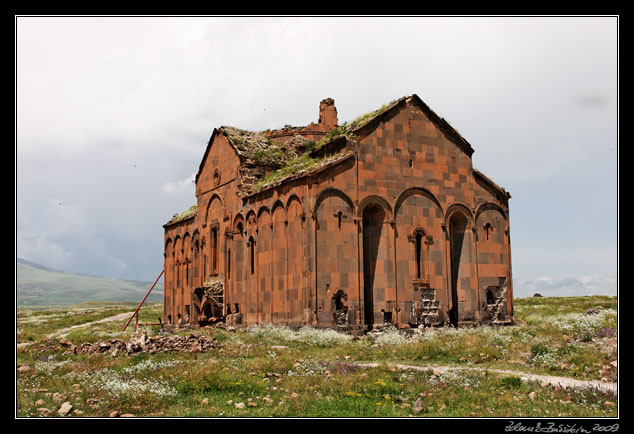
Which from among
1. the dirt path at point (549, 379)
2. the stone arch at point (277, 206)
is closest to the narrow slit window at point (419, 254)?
the stone arch at point (277, 206)

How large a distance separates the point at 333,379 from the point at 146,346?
26.2 feet

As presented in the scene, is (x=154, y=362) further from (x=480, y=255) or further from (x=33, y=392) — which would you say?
(x=480, y=255)

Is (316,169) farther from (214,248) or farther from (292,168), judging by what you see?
(214,248)

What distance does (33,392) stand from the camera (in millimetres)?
12242

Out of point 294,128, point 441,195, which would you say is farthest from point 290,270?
point 294,128

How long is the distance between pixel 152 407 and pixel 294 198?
48.8ft

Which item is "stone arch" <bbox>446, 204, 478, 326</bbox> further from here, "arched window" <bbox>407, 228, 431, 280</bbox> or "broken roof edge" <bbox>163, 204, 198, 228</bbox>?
"broken roof edge" <bbox>163, 204, 198, 228</bbox>

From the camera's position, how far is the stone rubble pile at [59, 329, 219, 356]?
1841 centimetres

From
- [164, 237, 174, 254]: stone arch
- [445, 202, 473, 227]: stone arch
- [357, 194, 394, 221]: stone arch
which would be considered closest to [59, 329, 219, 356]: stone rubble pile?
[357, 194, 394, 221]: stone arch

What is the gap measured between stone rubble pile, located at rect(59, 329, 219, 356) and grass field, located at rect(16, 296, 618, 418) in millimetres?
593

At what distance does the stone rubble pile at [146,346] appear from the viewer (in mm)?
18406

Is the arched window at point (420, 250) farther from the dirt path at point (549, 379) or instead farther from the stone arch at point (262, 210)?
the dirt path at point (549, 379)

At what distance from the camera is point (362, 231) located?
81.9ft

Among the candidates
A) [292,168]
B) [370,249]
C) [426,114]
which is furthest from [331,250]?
[426,114]
